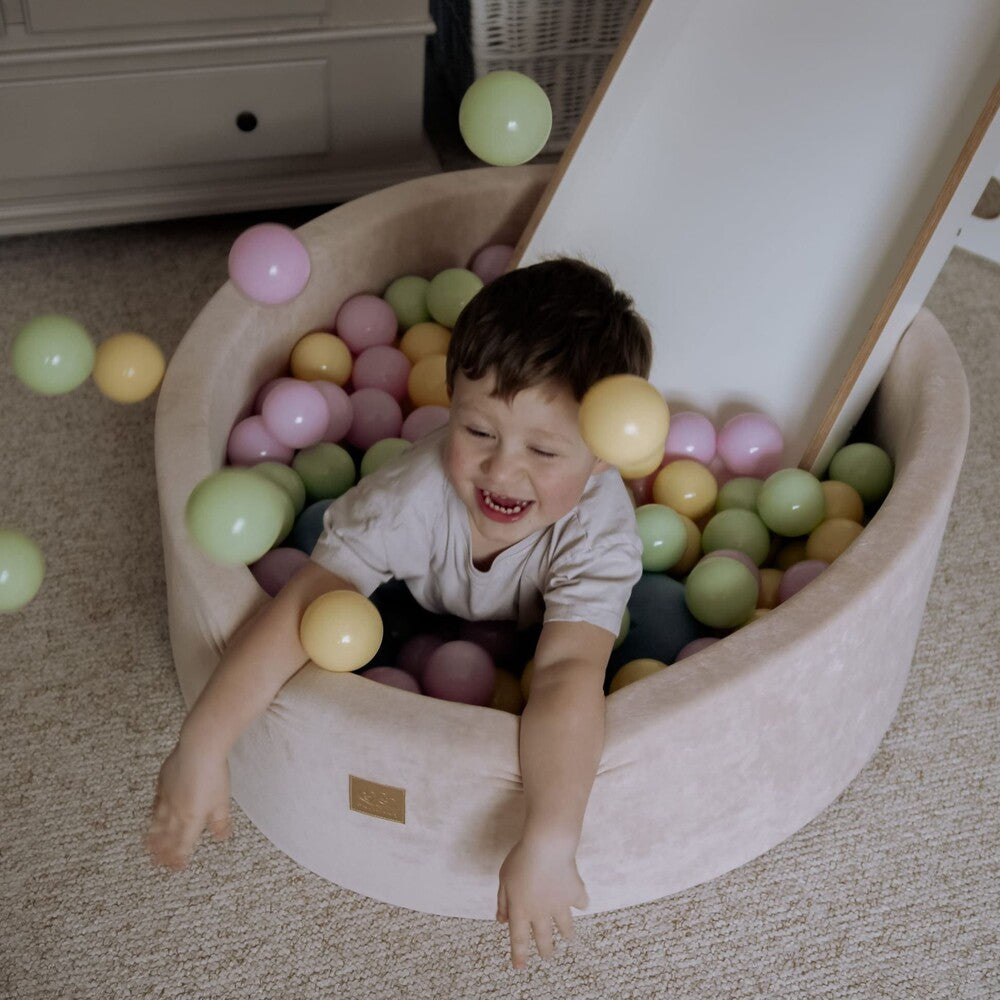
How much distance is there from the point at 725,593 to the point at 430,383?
47 cm

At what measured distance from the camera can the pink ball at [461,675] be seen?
1179mm

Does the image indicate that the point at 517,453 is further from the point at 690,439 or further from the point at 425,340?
the point at 425,340

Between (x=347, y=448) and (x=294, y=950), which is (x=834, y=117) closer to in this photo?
(x=347, y=448)

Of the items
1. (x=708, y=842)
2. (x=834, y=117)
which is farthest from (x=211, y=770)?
(x=834, y=117)

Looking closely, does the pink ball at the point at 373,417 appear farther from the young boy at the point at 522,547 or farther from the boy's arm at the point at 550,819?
the boy's arm at the point at 550,819

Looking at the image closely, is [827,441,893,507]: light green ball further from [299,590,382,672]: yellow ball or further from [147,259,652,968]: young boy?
[299,590,382,672]: yellow ball

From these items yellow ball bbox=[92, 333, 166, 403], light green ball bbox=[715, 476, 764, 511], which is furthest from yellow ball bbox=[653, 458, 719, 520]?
yellow ball bbox=[92, 333, 166, 403]

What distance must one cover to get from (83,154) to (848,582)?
126cm

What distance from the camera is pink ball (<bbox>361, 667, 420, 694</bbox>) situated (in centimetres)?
119

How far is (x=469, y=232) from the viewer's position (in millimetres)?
1663

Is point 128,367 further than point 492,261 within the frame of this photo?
No

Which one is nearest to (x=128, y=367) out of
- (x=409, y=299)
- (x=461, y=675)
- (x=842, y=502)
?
(x=461, y=675)

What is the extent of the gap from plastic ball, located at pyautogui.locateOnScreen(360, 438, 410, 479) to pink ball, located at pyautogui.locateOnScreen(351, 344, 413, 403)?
13 cm

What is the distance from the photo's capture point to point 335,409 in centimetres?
148
